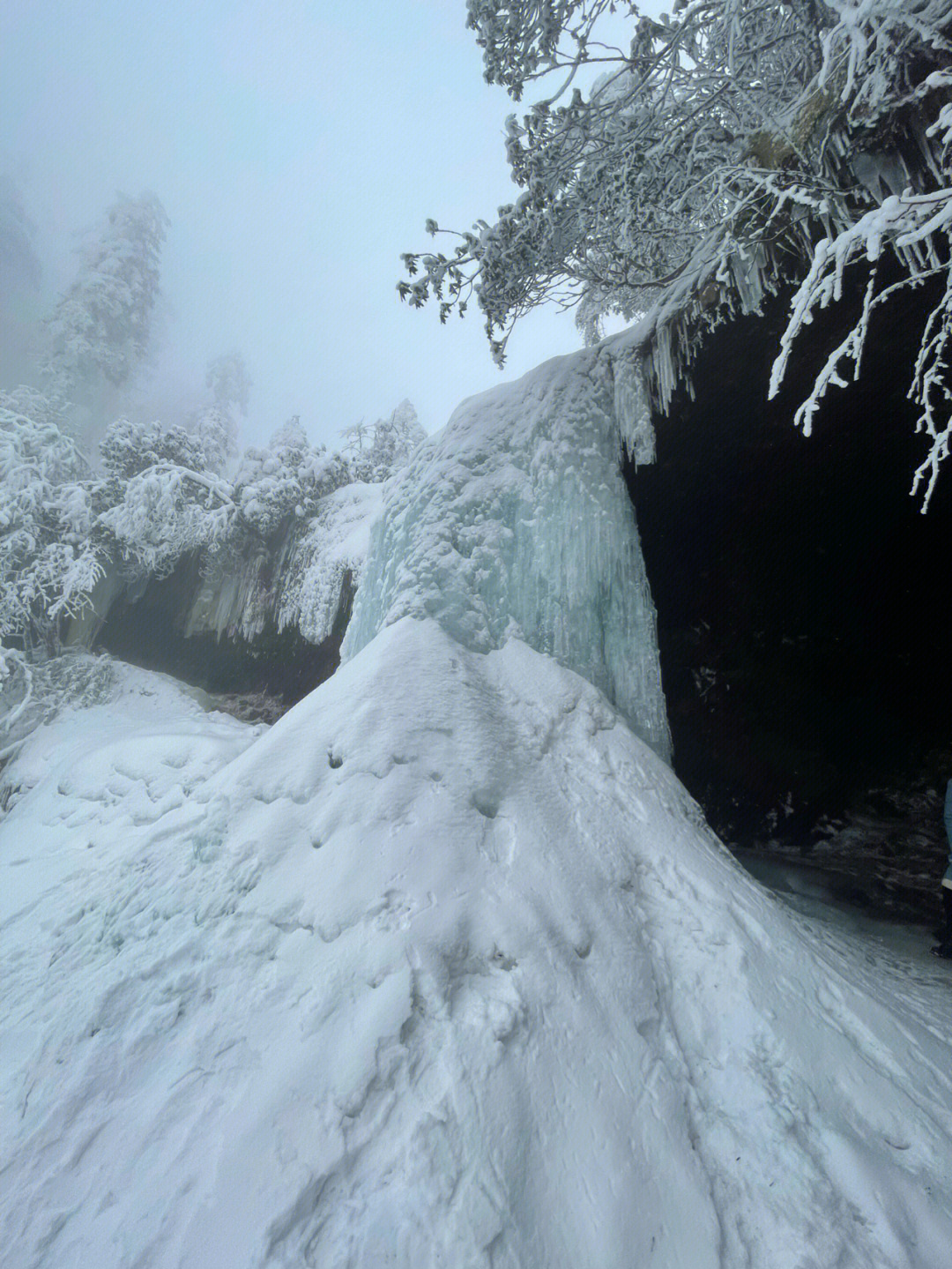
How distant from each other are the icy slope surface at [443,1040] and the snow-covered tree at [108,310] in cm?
4178

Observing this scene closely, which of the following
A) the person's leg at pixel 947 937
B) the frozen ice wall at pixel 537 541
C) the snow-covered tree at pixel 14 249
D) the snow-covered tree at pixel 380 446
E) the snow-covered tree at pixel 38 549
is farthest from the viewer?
the snow-covered tree at pixel 14 249

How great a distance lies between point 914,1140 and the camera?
196cm

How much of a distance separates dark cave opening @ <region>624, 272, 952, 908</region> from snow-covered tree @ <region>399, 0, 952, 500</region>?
543mm

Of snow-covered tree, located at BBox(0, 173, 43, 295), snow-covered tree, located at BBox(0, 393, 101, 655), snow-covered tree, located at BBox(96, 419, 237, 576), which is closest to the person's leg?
snow-covered tree, located at BBox(96, 419, 237, 576)

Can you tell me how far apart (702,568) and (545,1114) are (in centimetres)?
582

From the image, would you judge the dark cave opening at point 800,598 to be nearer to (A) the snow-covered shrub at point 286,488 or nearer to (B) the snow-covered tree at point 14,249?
(A) the snow-covered shrub at point 286,488

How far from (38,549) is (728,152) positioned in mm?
14275

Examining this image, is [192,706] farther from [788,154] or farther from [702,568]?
[788,154]

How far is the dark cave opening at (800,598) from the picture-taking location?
497cm

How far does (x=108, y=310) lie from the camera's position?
35.0 metres

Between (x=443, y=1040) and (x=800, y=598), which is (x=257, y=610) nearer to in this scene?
(x=800, y=598)

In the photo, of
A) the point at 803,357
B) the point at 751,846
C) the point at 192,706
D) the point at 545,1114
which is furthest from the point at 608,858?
the point at 192,706

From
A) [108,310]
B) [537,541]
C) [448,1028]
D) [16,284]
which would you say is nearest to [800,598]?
[537,541]

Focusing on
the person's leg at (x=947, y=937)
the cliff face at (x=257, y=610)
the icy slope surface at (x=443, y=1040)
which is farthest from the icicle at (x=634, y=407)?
the cliff face at (x=257, y=610)
